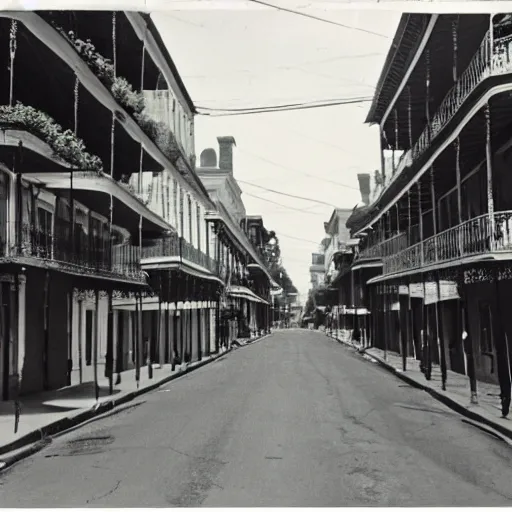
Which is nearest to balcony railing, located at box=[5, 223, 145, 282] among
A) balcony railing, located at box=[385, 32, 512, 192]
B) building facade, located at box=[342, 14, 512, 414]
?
building facade, located at box=[342, 14, 512, 414]

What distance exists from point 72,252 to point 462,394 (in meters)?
7.24

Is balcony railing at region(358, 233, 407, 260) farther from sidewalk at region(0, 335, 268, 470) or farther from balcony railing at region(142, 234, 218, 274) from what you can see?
sidewalk at region(0, 335, 268, 470)

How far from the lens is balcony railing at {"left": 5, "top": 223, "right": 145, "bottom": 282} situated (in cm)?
1082

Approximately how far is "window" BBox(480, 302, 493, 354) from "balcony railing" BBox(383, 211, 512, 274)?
1.34m

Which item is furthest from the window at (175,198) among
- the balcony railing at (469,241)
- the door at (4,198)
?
the door at (4,198)

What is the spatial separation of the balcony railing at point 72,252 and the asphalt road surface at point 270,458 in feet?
8.36

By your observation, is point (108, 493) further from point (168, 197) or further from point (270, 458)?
point (168, 197)

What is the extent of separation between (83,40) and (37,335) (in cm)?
547

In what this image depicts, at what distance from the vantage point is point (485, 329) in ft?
51.1

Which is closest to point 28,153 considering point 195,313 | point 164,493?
point 164,493

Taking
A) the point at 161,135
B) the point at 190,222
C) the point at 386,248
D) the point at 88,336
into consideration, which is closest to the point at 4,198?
the point at 88,336

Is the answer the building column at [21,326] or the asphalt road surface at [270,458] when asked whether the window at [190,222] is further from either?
the asphalt road surface at [270,458]

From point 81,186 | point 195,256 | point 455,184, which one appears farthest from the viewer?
point 195,256

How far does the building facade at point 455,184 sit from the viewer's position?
11.2 m
